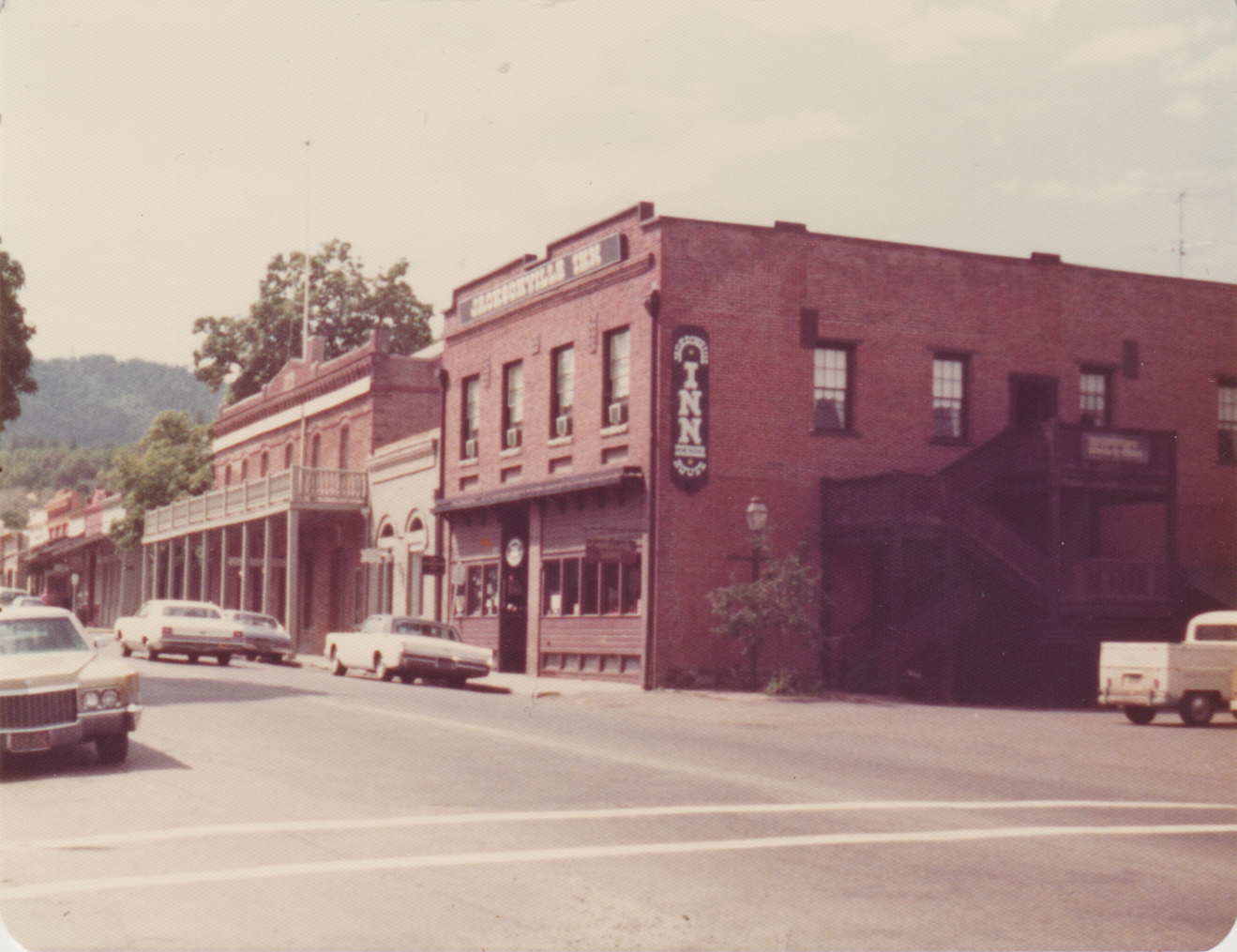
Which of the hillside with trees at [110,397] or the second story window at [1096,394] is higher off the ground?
the hillside with trees at [110,397]

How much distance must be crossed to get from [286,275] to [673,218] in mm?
36523

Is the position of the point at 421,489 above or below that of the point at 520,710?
above

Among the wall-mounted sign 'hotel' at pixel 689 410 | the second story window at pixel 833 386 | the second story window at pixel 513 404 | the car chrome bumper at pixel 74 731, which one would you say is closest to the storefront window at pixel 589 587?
the wall-mounted sign 'hotel' at pixel 689 410

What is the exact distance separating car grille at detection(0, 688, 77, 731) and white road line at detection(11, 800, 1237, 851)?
3.24 meters

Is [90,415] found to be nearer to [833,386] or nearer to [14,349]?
[14,349]

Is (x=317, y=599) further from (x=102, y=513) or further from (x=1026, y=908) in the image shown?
(x=1026, y=908)

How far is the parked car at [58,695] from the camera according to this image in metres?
12.4

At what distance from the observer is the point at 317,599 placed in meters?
48.8

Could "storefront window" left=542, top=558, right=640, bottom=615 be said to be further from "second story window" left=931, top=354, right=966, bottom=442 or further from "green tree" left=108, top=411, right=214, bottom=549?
"green tree" left=108, top=411, right=214, bottom=549

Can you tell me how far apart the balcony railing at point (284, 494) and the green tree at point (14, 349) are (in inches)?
441

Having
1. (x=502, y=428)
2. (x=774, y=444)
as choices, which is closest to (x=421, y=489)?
(x=502, y=428)

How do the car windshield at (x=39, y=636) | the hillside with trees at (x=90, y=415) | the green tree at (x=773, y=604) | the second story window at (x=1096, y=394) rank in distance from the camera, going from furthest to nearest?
the hillside with trees at (x=90, y=415) → the second story window at (x=1096, y=394) → the green tree at (x=773, y=604) → the car windshield at (x=39, y=636)

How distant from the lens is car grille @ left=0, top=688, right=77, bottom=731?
12422mm

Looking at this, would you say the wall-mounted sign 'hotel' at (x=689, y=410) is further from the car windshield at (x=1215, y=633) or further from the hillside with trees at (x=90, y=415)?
the hillside with trees at (x=90, y=415)
